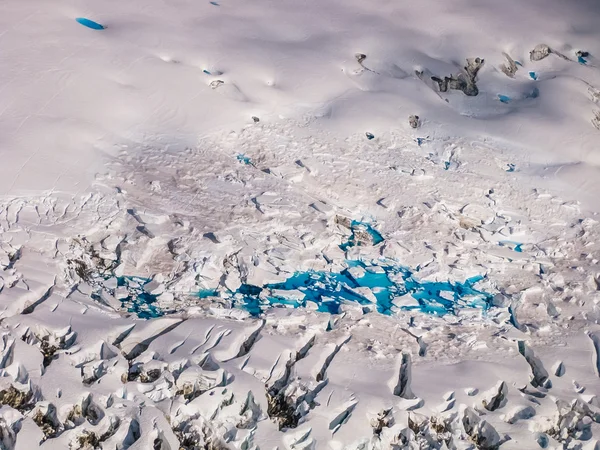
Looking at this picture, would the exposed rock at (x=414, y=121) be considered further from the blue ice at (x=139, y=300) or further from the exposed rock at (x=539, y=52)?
the blue ice at (x=139, y=300)

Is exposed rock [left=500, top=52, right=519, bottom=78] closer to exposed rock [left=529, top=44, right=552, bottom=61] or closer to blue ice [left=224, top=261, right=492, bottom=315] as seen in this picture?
exposed rock [left=529, top=44, right=552, bottom=61]

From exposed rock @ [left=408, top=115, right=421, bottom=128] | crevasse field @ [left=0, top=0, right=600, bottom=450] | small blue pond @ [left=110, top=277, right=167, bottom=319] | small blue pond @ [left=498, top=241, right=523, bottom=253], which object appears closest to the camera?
crevasse field @ [left=0, top=0, right=600, bottom=450]

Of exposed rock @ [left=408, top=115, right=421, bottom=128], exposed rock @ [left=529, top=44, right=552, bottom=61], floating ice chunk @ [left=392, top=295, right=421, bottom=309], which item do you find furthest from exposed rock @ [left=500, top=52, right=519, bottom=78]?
floating ice chunk @ [left=392, top=295, right=421, bottom=309]

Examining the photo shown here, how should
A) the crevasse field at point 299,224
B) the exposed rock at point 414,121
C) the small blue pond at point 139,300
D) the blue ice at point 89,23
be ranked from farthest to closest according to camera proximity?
1. the blue ice at point 89,23
2. the exposed rock at point 414,121
3. the small blue pond at point 139,300
4. the crevasse field at point 299,224

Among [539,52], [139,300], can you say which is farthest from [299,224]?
[539,52]

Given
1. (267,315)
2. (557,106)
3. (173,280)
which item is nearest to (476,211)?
(557,106)

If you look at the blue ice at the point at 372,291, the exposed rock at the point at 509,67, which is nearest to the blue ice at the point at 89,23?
the blue ice at the point at 372,291
